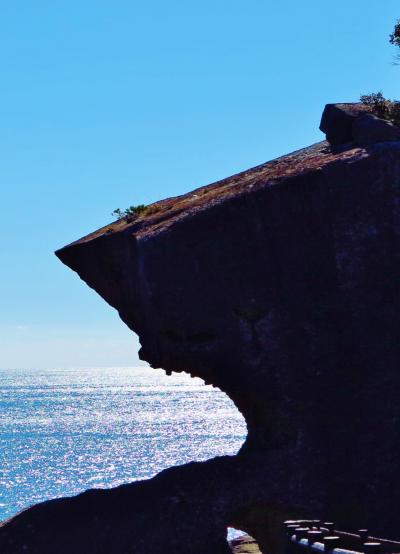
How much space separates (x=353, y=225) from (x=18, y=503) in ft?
163

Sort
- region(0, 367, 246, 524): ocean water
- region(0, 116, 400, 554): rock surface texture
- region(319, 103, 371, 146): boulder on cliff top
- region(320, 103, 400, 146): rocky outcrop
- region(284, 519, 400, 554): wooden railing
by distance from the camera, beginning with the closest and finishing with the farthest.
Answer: region(284, 519, 400, 554): wooden railing → region(0, 116, 400, 554): rock surface texture → region(320, 103, 400, 146): rocky outcrop → region(319, 103, 371, 146): boulder on cliff top → region(0, 367, 246, 524): ocean water

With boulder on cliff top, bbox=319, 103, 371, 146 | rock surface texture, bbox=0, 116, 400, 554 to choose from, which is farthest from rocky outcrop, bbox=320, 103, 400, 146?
rock surface texture, bbox=0, 116, 400, 554

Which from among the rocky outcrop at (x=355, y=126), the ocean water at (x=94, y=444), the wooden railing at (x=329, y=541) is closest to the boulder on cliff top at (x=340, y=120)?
the rocky outcrop at (x=355, y=126)

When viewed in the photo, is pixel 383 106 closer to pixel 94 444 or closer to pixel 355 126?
pixel 355 126

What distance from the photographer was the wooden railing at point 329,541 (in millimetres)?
9344

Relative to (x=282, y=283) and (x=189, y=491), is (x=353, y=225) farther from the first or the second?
(x=189, y=491)

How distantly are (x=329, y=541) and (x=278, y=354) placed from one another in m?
7.31

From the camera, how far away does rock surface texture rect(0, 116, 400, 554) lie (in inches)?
657

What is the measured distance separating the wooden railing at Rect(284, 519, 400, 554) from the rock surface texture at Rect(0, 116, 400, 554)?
4.76 m

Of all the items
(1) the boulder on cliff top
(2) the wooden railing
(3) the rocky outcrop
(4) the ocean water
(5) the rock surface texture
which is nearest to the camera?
(2) the wooden railing

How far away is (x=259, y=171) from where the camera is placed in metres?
20.2

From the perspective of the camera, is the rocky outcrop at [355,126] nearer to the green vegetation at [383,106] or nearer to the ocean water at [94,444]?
the green vegetation at [383,106]

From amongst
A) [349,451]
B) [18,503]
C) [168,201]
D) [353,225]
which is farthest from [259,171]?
[18,503]

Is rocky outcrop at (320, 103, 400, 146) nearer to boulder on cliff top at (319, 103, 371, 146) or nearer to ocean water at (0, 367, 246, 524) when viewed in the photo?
boulder on cliff top at (319, 103, 371, 146)
